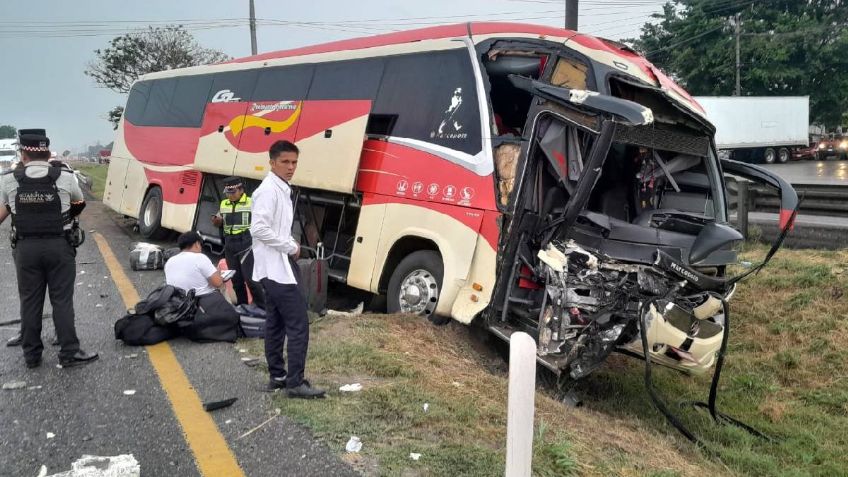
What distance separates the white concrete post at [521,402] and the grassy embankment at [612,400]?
26.5 inches

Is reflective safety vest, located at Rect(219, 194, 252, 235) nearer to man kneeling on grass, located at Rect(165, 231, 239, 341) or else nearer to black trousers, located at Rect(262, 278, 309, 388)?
man kneeling on grass, located at Rect(165, 231, 239, 341)

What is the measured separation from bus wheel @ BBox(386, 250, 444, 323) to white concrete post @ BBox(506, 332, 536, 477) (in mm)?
3265

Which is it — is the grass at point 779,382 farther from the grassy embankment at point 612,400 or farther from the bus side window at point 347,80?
the bus side window at point 347,80

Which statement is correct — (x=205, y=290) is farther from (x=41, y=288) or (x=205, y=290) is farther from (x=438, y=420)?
(x=438, y=420)

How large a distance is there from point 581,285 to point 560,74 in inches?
72.1

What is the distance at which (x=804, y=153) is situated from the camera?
31719 millimetres

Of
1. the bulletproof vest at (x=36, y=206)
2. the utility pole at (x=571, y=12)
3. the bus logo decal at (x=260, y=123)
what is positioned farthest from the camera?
the utility pole at (x=571, y=12)

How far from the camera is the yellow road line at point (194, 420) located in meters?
3.29

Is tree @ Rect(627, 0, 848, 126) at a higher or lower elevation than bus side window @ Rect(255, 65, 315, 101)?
higher

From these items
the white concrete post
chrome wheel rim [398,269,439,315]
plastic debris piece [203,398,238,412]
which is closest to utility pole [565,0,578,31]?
chrome wheel rim [398,269,439,315]

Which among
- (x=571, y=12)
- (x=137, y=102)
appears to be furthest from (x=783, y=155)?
(x=137, y=102)

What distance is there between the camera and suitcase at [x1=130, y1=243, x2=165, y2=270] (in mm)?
8742

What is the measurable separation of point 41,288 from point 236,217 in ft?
8.41

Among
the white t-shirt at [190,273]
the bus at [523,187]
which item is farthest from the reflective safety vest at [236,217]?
the white t-shirt at [190,273]
